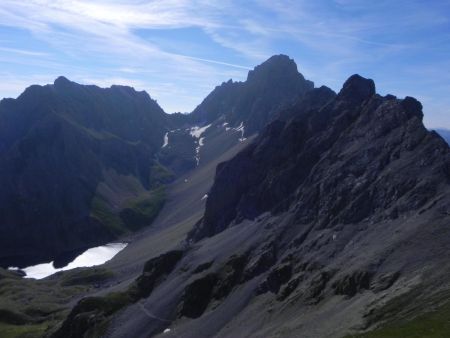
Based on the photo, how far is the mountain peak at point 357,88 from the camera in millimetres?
162750

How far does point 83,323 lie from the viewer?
405ft

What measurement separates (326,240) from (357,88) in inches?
2895

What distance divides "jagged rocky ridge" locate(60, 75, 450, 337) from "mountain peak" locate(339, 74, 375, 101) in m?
0.36

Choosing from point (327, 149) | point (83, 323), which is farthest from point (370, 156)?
point (83, 323)

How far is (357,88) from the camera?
164500 millimetres

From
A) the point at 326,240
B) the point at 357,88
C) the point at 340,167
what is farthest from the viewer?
the point at 357,88

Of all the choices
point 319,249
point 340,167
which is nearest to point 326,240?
point 319,249

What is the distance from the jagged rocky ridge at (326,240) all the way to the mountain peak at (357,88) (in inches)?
14.2

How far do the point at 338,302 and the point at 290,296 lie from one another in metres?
14.1

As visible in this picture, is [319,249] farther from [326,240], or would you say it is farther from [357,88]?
[357,88]

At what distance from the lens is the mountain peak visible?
534ft

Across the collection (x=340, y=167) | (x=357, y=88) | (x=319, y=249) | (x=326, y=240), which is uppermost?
(x=357, y=88)

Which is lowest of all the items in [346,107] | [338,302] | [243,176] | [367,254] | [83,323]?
[83,323]

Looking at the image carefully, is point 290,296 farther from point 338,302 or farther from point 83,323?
point 83,323
